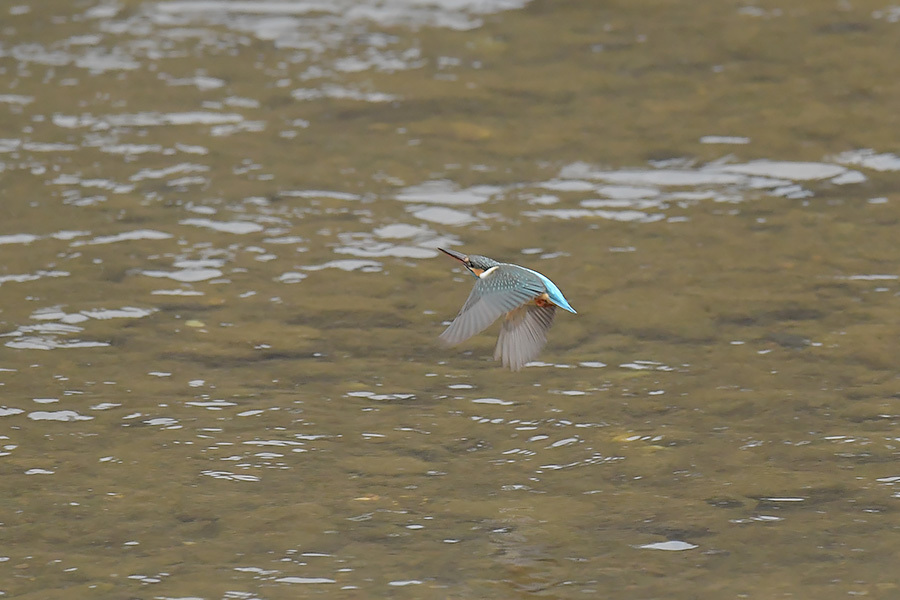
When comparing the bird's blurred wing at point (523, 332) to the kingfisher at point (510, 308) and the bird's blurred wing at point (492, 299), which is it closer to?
the kingfisher at point (510, 308)

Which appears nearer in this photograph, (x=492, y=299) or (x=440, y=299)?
(x=492, y=299)

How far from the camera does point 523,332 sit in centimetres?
397

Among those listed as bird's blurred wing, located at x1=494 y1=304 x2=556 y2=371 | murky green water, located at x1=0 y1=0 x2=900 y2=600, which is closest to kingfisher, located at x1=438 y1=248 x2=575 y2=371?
A: bird's blurred wing, located at x1=494 y1=304 x2=556 y2=371

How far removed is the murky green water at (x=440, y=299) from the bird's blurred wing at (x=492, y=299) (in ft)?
1.54

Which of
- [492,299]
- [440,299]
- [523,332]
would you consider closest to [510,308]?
[492,299]

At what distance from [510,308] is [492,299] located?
8 cm

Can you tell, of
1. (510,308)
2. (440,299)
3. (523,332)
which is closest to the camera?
(510,308)

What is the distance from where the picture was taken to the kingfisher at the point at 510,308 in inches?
140

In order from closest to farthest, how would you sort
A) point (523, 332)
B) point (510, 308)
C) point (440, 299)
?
1. point (510, 308)
2. point (523, 332)
3. point (440, 299)

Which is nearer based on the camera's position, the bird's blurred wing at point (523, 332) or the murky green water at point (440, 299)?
the murky green water at point (440, 299)

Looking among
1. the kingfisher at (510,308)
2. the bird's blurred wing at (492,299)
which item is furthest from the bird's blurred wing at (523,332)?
the bird's blurred wing at (492,299)

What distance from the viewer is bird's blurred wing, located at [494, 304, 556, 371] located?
394 centimetres

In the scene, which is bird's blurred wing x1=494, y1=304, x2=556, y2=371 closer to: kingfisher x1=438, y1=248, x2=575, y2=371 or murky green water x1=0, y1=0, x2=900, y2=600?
kingfisher x1=438, y1=248, x2=575, y2=371

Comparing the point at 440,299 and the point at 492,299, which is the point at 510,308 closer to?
the point at 492,299
